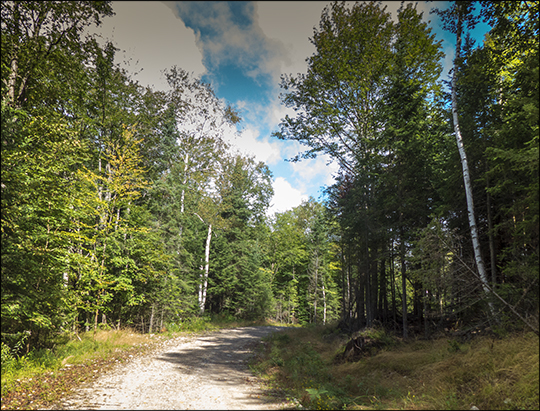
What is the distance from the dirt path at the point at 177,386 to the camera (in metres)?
5.42

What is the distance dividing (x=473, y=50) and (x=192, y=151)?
1905 centimetres

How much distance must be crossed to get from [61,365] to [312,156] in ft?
49.4

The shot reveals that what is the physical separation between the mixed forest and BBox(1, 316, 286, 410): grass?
0.69 metres

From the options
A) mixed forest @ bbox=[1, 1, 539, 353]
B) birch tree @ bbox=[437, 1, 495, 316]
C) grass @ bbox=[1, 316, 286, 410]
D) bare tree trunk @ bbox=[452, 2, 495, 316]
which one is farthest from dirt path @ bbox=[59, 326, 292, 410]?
birch tree @ bbox=[437, 1, 495, 316]

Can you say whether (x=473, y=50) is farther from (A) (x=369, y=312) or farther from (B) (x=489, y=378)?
(A) (x=369, y=312)

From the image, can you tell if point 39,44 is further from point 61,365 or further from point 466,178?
point 466,178

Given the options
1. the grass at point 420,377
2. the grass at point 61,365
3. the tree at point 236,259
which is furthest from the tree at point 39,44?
the tree at point 236,259

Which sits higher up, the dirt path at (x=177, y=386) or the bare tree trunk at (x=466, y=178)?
the bare tree trunk at (x=466, y=178)

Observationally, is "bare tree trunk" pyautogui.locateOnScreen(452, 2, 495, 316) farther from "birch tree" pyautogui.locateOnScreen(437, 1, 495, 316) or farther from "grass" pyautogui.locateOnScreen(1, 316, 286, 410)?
"grass" pyautogui.locateOnScreen(1, 316, 286, 410)

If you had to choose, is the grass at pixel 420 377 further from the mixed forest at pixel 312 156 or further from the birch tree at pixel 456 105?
the birch tree at pixel 456 105

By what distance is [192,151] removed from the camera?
22.4 meters

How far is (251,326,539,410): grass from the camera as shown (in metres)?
4.70

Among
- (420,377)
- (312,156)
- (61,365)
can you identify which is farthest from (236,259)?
(420,377)

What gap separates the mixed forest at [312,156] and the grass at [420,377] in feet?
2.90
